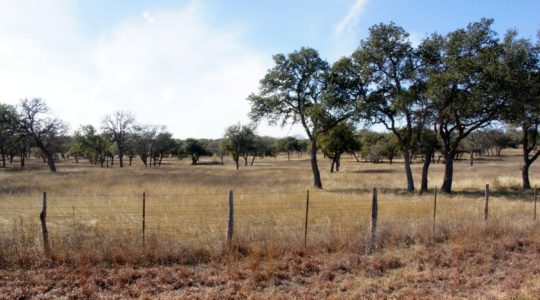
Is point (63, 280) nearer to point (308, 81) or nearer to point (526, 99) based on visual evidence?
point (308, 81)

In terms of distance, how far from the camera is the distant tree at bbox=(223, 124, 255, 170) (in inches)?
2611

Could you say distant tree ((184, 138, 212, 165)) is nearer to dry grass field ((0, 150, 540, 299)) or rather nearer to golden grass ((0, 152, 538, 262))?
golden grass ((0, 152, 538, 262))

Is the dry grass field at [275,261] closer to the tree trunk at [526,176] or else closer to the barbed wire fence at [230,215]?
the barbed wire fence at [230,215]

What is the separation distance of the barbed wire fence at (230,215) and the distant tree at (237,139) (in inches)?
1830

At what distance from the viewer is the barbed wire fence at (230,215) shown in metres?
9.91

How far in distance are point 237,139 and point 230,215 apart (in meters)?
58.5

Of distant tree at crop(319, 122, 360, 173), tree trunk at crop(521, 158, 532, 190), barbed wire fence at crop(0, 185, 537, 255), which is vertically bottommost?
barbed wire fence at crop(0, 185, 537, 255)

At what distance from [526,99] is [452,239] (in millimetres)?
15589

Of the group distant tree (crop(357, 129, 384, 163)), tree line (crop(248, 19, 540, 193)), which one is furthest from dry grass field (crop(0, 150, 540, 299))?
distant tree (crop(357, 129, 384, 163))

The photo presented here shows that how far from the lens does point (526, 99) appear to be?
2048 cm

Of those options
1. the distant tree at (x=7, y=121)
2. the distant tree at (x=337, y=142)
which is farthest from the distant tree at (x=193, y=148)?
the distant tree at (x=337, y=142)

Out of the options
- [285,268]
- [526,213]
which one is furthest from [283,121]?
[285,268]

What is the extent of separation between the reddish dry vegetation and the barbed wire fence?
2.68ft

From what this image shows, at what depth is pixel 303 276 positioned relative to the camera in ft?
24.3
